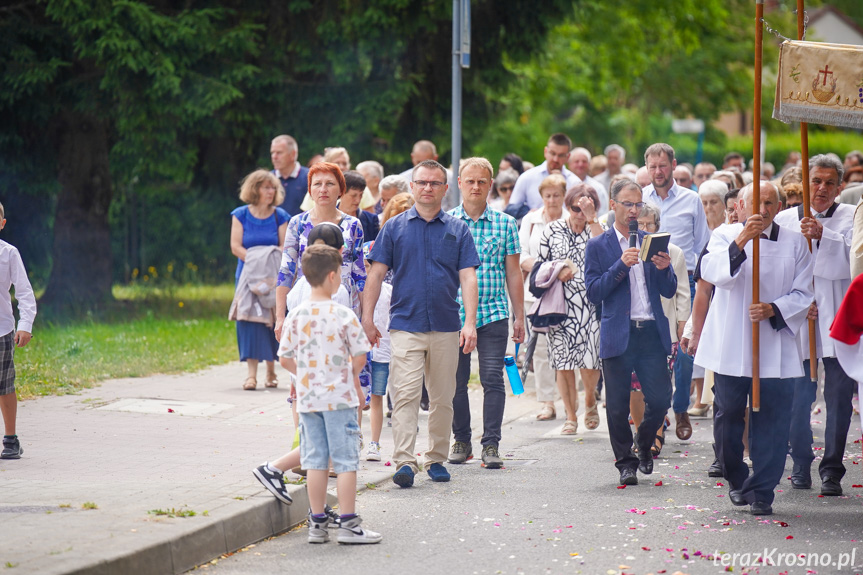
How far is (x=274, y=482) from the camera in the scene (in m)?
6.39

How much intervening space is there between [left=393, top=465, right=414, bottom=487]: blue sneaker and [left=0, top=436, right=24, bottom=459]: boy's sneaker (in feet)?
8.26

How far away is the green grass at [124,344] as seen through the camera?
11.3 meters

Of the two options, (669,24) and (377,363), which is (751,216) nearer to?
(377,363)

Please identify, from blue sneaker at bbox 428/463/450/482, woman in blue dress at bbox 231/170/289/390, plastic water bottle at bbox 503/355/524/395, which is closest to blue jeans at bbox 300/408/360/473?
blue sneaker at bbox 428/463/450/482

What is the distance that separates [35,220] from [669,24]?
87.1 feet

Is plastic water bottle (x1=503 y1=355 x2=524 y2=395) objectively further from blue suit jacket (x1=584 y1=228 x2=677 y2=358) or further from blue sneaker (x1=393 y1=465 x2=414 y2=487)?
blue sneaker (x1=393 y1=465 x2=414 y2=487)

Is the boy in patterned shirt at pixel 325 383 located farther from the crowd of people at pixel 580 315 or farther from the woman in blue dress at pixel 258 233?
the woman in blue dress at pixel 258 233

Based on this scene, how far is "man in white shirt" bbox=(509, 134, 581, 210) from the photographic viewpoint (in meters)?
12.7

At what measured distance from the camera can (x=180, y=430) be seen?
29.3ft


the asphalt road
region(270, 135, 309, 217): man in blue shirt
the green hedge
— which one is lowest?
the asphalt road

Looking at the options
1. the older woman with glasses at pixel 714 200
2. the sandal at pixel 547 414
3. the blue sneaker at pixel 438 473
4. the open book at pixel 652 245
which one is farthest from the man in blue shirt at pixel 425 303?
the older woman with glasses at pixel 714 200

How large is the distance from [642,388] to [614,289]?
719mm

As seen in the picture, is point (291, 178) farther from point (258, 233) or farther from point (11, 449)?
point (11, 449)

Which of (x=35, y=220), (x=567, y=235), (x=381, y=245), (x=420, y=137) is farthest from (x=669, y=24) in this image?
(x=381, y=245)
